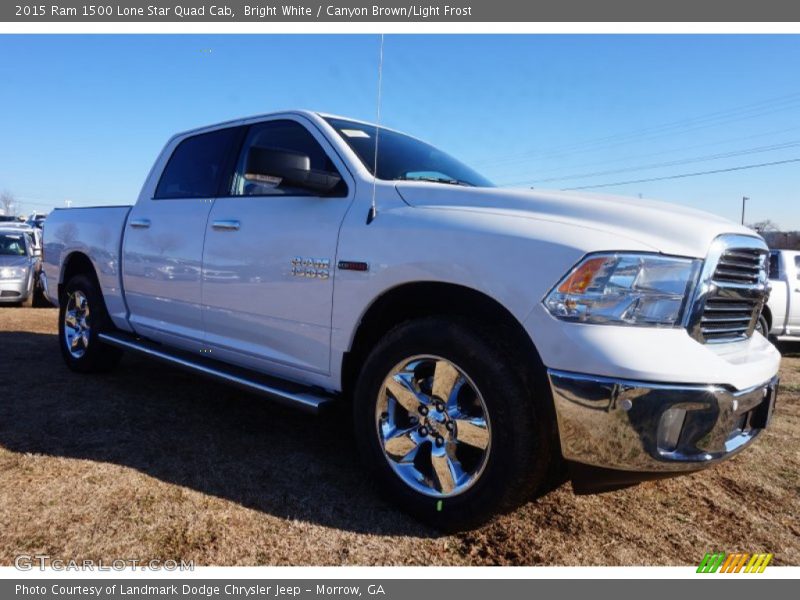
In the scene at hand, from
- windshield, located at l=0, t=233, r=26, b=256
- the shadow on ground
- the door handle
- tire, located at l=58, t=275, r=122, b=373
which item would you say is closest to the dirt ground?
the shadow on ground

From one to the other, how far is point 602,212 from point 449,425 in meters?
1.12

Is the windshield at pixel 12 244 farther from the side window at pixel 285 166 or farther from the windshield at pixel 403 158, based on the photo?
the windshield at pixel 403 158

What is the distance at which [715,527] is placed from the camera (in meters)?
2.61

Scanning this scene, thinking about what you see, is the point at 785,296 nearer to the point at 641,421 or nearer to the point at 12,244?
the point at 641,421

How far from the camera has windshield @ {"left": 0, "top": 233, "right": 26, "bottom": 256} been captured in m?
11.8

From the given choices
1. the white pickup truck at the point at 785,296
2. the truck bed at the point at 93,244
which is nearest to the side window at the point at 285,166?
the truck bed at the point at 93,244

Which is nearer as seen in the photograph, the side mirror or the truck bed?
the side mirror

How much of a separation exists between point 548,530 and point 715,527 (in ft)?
2.67

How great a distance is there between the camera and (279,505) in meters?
2.65

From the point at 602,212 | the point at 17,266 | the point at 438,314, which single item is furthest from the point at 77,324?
the point at 17,266

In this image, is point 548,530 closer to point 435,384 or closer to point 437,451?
point 437,451

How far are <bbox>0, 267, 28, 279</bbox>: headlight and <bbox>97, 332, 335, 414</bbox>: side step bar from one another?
28.7 feet

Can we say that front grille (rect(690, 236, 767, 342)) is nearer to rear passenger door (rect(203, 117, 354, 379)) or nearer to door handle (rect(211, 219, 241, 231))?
rear passenger door (rect(203, 117, 354, 379))

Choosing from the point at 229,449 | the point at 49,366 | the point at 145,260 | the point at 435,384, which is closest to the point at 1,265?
the point at 49,366
